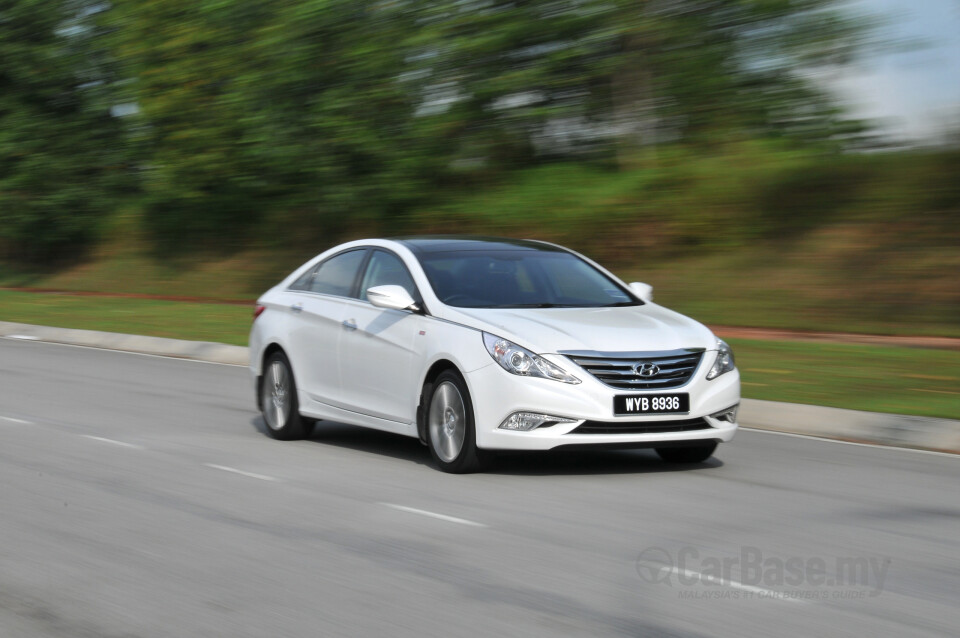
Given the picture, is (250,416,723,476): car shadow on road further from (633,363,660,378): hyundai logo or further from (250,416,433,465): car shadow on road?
(633,363,660,378): hyundai logo

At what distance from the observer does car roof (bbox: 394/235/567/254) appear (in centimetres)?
959

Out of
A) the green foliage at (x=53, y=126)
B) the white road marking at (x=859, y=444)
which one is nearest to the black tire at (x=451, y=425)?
the white road marking at (x=859, y=444)

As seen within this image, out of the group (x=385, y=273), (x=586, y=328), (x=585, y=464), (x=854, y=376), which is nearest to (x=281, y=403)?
(x=385, y=273)

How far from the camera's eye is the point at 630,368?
803 centimetres

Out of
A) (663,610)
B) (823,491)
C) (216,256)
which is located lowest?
(216,256)

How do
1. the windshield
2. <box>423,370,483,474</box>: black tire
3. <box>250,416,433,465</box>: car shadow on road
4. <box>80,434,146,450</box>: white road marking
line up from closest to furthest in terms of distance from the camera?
1. <box>423,370,483,474</box>: black tire
2. the windshield
3. <box>250,416,433,465</box>: car shadow on road
4. <box>80,434,146,450</box>: white road marking

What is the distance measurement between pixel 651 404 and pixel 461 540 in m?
2.03

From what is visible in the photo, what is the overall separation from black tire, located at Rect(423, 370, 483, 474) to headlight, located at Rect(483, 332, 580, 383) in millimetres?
321

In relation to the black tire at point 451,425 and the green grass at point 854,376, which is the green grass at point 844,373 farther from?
the black tire at point 451,425

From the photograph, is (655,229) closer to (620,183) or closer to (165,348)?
(620,183)

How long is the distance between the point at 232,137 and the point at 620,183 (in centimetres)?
1226

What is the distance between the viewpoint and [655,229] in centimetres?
2380

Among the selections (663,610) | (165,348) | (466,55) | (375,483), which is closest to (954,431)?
(375,483)

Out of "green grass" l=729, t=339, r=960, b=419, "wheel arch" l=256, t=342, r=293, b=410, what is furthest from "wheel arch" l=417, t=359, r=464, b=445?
"green grass" l=729, t=339, r=960, b=419
